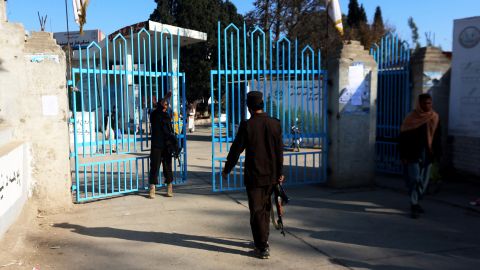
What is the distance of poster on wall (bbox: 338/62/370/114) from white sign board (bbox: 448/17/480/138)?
5.72 feet

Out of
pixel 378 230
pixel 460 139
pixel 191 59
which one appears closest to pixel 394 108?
pixel 460 139

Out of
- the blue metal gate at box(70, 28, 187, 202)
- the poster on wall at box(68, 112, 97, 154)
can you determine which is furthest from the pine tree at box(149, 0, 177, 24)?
the blue metal gate at box(70, 28, 187, 202)

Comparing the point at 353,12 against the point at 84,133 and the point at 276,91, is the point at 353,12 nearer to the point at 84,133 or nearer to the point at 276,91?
the point at 276,91

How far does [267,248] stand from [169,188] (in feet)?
10.8

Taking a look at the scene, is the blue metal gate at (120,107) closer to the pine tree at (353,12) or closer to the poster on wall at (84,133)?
the poster on wall at (84,133)

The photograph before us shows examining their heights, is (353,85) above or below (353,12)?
below

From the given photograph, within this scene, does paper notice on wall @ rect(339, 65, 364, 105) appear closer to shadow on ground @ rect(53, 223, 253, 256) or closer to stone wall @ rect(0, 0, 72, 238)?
shadow on ground @ rect(53, 223, 253, 256)

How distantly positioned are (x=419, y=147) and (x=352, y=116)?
2.02 meters

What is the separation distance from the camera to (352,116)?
7730mm

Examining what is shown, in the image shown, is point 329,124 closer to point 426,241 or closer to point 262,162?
point 426,241

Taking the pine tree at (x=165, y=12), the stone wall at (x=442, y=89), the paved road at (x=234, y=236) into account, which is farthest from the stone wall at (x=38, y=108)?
the pine tree at (x=165, y=12)

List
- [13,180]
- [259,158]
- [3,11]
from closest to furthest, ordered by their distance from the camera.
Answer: [259,158] → [13,180] → [3,11]

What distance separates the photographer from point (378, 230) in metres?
5.32

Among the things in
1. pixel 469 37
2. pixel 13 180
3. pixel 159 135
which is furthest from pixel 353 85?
pixel 13 180
